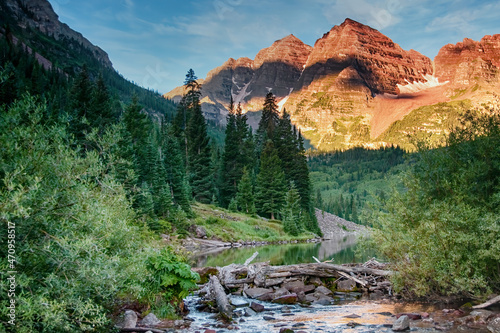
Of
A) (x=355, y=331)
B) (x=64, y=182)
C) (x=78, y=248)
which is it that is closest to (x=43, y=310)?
(x=78, y=248)

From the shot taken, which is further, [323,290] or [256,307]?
[323,290]

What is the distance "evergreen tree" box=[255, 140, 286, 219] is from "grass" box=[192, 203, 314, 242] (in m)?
6.28

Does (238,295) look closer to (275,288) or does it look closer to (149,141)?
(275,288)

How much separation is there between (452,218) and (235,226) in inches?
1774

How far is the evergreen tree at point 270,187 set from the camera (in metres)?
73.1

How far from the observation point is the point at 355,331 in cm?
1204

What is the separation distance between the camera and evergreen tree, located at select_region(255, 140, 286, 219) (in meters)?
73.1

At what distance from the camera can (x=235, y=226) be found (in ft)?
186

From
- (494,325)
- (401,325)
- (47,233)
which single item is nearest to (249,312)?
Result: (401,325)

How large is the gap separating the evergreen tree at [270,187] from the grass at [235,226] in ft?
20.6

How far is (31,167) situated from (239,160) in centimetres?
7066

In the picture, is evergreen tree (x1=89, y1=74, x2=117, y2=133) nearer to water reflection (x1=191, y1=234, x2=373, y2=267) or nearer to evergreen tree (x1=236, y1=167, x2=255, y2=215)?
water reflection (x1=191, y1=234, x2=373, y2=267)

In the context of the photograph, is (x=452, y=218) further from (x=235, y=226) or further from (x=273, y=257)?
(x=235, y=226)

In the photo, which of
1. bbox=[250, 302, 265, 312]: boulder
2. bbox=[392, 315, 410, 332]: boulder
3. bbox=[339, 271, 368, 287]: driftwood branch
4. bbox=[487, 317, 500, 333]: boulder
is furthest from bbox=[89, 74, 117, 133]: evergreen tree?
bbox=[487, 317, 500, 333]: boulder
